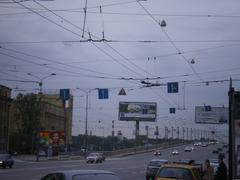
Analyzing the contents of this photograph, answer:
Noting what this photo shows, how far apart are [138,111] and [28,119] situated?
23.4 m

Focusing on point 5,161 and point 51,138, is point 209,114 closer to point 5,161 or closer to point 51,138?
point 51,138

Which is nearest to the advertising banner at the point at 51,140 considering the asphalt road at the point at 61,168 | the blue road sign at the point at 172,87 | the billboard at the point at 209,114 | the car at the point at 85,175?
the billboard at the point at 209,114

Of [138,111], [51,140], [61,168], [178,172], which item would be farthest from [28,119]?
[178,172]

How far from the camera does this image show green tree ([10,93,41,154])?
365 feet

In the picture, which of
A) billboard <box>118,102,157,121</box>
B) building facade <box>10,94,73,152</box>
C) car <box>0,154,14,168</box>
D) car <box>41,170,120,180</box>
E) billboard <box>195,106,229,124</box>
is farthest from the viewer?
building facade <box>10,94,73,152</box>

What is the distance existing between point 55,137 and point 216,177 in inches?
3339

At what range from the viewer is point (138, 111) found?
11988 cm

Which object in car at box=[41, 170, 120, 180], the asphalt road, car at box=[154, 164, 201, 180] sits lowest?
the asphalt road

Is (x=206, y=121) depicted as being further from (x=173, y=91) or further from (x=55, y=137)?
(x=173, y=91)

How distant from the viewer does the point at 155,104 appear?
4678 inches

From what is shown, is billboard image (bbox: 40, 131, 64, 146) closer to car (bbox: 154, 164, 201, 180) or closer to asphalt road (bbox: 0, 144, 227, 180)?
asphalt road (bbox: 0, 144, 227, 180)

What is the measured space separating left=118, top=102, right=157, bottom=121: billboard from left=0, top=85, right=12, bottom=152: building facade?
2755 cm

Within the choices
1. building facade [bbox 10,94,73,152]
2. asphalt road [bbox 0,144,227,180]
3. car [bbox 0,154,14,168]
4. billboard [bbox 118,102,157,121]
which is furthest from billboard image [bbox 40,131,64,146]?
car [bbox 0,154,14,168]

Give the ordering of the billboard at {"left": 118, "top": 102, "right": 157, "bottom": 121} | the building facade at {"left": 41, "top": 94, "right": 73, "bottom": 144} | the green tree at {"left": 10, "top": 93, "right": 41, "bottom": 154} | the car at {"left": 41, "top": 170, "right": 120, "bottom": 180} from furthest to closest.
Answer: the building facade at {"left": 41, "top": 94, "right": 73, "bottom": 144}
the billboard at {"left": 118, "top": 102, "right": 157, "bottom": 121}
the green tree at {"left": 10, "top": 93, "right": 41, "bottom": 154}
the car at {"left": 41, "top": 170, "right": 120, "bottom": 180}
